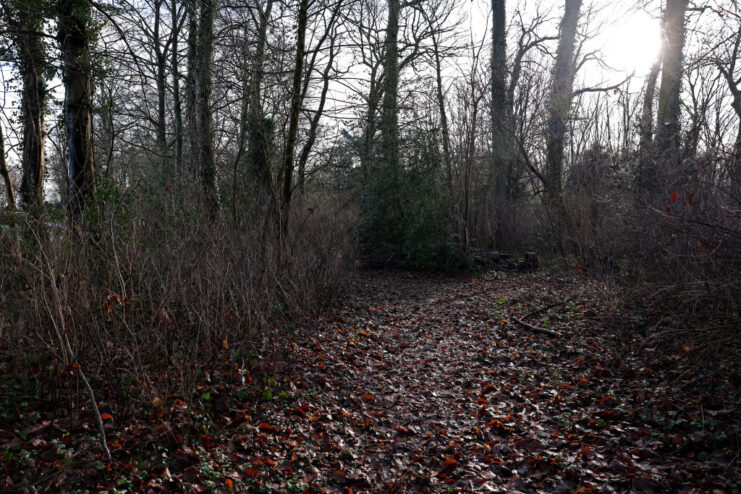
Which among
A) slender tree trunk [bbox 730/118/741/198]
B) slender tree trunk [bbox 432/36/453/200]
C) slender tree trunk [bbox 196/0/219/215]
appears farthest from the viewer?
slender tree trunk [bbox 432/36/453/200]

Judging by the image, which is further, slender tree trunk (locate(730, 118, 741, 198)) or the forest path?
slender tree trunk (locate(730, 118, 741, 198))

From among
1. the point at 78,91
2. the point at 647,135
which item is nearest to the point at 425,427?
the point at 78,91

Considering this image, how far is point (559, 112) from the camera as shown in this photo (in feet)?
41.9

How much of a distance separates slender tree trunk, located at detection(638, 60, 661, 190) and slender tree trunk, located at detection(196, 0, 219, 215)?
830 centimetres

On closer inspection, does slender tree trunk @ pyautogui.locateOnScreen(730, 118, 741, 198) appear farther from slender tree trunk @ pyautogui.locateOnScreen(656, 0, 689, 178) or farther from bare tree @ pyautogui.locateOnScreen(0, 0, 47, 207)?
bare tree @ pyautogui.locateOnScreen(0, 0, 47, 207)

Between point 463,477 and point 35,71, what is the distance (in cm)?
788

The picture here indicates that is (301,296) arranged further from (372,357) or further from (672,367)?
(672,367)

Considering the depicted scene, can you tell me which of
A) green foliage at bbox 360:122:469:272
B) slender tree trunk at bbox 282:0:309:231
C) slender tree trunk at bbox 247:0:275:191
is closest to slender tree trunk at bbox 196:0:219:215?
slender tree trunk at bbox 247:0:275:191

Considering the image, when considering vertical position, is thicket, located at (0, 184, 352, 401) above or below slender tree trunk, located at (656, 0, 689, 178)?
below

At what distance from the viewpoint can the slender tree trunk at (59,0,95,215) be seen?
669 centimetres

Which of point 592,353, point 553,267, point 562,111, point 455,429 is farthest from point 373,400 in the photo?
point 562,111

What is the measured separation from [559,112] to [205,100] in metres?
9.39

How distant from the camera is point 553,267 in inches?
439

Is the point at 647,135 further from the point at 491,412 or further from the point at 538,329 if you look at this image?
the point at 491,412
